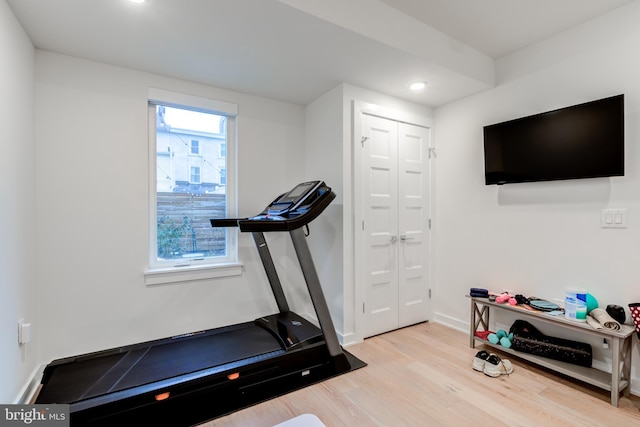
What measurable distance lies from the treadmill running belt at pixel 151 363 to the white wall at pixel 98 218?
0.29m

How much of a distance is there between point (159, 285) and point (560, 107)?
3656 mm

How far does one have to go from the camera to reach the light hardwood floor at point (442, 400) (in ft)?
5.76

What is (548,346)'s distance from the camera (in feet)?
7.43

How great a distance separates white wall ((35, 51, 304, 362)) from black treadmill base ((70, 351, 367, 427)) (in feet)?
3.08

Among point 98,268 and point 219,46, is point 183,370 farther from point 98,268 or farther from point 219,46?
point 219,46

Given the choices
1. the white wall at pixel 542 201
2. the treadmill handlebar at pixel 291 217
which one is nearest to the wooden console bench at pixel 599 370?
the white wall at pixel 542 201

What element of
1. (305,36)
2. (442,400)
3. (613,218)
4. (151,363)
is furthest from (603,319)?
(151,363)

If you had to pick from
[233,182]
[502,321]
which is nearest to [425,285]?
[502,321]

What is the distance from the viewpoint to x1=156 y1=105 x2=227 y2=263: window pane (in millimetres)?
2732

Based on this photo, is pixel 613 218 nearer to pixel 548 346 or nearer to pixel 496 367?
pixel 548 346

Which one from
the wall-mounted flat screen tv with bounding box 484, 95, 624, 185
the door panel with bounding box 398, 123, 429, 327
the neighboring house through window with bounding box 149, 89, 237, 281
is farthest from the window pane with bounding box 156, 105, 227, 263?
the wall-mounted flat screen tv with bounding box 484, 95, 624, 185

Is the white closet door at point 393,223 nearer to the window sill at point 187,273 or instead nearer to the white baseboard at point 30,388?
the window sill at point 187,273

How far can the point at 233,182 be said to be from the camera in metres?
3.05

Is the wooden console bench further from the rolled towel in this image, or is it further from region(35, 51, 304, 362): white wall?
region(35, 51, 304, 362): white wall
